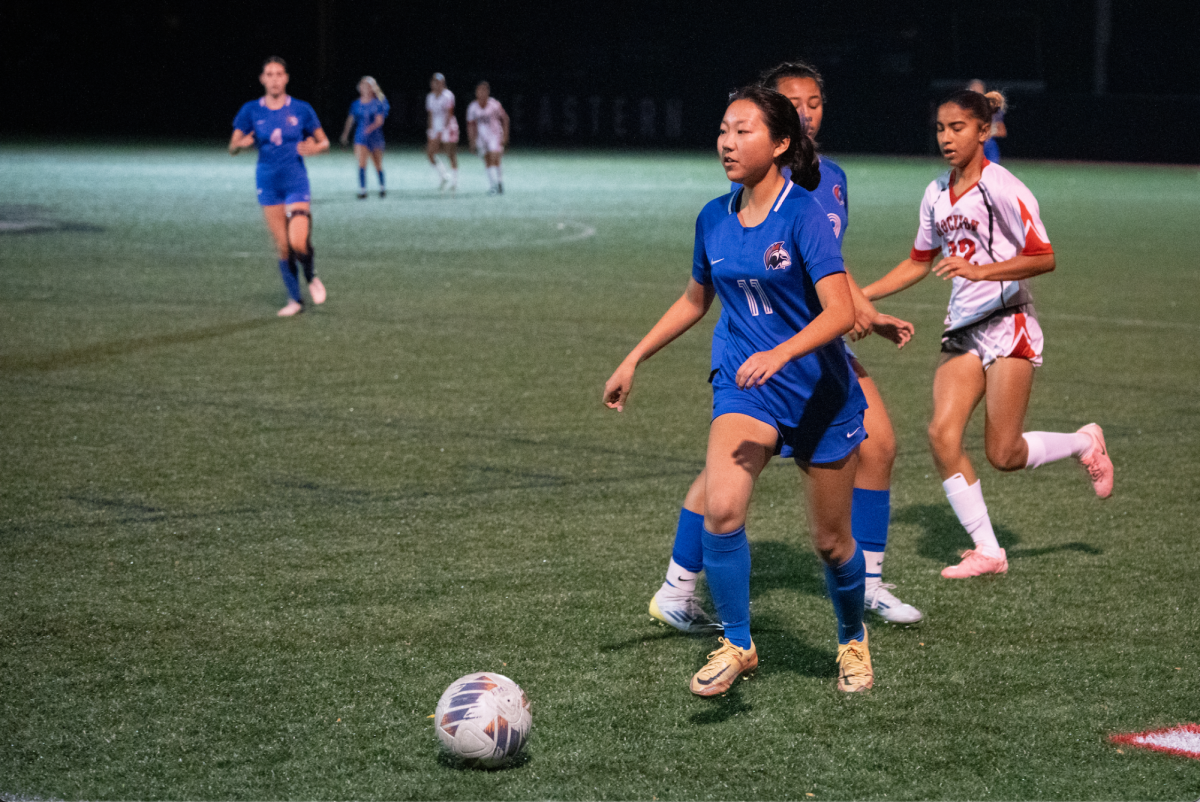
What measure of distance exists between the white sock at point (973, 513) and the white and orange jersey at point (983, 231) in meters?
0.65

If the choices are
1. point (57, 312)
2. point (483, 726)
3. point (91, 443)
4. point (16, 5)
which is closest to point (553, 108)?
point (16, 5)

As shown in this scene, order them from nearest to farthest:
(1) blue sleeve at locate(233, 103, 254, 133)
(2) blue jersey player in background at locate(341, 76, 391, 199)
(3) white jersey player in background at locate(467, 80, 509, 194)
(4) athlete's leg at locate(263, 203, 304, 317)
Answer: (1) blue sleeve at locate(233, 103, 254, 133) < (4) athlete's leg at locate(263, 203, 304, 317) < (2) blue jersey player in background at locate(341, 76, 391, 199) < (3) white jersey player in background at locate(467, 80, 509, 194)

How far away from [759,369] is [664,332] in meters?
0.63

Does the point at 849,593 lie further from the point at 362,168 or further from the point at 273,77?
the point at 362,168

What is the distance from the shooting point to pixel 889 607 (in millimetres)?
4918

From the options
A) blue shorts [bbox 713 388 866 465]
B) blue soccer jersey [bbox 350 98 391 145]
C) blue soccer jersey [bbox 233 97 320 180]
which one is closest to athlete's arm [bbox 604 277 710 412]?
blue shorts [bbox 713 388 866 465]

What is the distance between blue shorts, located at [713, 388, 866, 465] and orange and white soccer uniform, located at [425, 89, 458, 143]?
25154 mm

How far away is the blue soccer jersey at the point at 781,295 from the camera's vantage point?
3949 mm

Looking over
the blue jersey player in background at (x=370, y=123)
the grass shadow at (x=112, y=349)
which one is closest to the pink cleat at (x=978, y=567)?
the grass shadow at (x=112, y=349)

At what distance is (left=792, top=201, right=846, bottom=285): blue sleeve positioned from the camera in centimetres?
390

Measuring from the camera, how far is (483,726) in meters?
3.65

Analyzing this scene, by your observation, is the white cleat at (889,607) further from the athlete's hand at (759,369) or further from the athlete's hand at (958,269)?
the athlete's hand at (759,369)

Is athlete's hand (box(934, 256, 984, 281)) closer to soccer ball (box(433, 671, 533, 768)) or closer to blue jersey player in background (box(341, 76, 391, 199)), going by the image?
soccer ball (box(433, 671, 533, 768))

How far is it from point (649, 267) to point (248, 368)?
7.04 m
